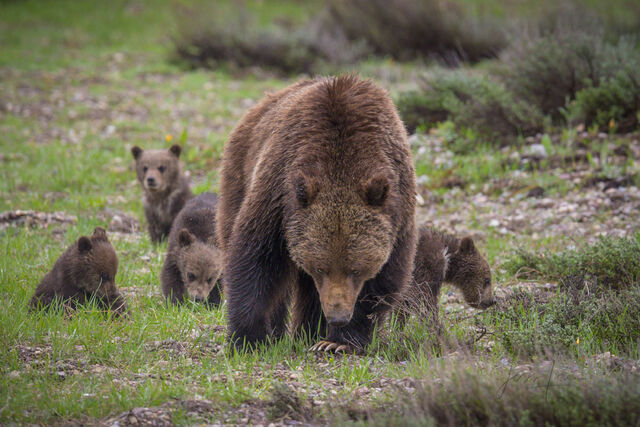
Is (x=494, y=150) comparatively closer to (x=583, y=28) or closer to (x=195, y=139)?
(x=583, y=28)

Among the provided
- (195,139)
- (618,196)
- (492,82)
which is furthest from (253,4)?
(618,196)

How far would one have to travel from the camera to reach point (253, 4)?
2786 centimetres

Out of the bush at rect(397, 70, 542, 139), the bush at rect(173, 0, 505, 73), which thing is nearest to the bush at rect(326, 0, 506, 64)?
the bush at rect(173, 0, 505, 73)

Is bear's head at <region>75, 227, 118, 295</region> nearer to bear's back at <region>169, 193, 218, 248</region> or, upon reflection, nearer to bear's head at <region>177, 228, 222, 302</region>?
bear's head at <region>177, 228, 222, 302</region>

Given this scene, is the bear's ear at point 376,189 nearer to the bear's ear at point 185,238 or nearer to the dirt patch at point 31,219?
the bear's ear at point 185,238

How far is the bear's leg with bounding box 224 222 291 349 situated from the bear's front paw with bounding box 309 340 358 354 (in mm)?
401

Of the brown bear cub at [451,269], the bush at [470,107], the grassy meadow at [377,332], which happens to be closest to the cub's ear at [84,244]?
the grassy meadow at [377,332]

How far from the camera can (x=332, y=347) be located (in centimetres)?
513

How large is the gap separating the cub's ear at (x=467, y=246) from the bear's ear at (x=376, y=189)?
8.48 feet

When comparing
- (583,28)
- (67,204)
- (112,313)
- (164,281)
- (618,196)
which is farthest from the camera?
(583,28)

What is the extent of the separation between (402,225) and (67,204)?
20.6ft

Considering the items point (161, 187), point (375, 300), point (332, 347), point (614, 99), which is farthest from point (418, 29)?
point (332, 347)

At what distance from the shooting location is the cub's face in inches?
266

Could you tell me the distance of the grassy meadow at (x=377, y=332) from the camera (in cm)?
385
